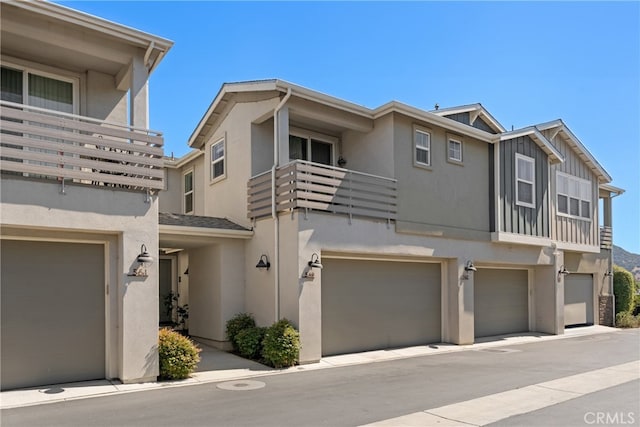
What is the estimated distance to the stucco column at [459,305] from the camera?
1438cm

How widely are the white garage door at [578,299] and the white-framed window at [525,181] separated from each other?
476cm

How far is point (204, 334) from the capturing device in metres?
13.5

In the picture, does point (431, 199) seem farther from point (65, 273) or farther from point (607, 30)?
point (65, 273)

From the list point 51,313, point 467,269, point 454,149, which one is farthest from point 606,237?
point 51,313

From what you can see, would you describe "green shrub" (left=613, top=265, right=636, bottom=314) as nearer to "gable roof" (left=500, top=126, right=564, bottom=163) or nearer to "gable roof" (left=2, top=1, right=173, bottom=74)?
"gable roof" (left=500, top=126, right=564, bottom=163)

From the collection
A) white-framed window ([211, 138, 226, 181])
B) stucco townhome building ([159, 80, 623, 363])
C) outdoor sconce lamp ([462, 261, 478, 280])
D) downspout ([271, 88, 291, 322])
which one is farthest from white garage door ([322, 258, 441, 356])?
white-framed window ([211, 138, 226, 181])

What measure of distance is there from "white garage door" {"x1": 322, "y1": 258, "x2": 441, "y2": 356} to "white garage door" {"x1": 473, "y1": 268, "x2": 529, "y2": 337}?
220 centimetres

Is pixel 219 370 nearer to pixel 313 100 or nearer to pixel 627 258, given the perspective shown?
pixel 313 100

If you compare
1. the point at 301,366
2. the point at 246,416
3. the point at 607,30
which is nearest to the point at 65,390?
the point at 246,416

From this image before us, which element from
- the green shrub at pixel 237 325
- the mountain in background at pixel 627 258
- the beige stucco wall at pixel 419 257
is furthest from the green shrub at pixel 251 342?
the mountain in background at pixel 627 258

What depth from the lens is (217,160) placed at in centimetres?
1517

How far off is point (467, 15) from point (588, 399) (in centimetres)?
858

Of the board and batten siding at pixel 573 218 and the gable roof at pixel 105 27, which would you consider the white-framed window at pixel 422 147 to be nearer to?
the board and batten siding at pixel 573 218

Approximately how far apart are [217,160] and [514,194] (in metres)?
9.83
